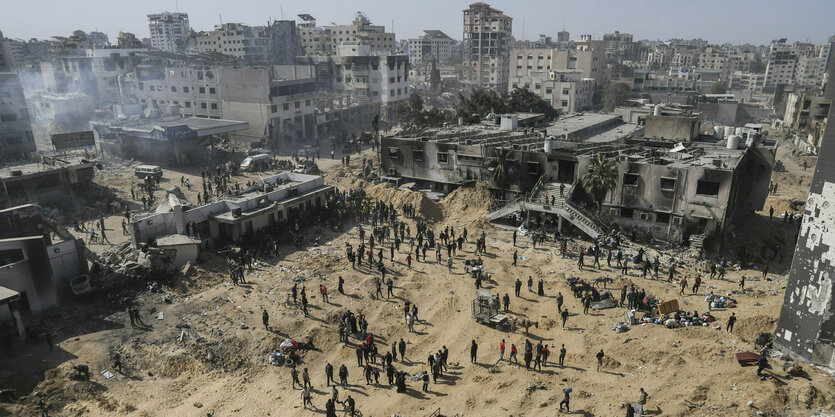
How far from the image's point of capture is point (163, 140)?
185 ft

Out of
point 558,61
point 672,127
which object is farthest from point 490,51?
point 672,127

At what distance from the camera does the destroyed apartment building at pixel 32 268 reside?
921 inches

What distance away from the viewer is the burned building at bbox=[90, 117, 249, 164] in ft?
187

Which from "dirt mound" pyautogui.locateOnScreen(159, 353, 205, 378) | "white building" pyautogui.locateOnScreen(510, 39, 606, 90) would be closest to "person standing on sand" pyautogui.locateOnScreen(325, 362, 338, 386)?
"dirt mound" pyautogui.locateOnScreen(159, 353, 205, 378)

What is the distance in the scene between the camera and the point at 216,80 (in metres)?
71.3

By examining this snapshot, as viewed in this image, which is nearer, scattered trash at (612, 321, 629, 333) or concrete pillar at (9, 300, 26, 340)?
concrete pillar at (9, 300, 26, 340)

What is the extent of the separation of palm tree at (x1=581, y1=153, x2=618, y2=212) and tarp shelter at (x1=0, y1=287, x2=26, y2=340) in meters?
33.3

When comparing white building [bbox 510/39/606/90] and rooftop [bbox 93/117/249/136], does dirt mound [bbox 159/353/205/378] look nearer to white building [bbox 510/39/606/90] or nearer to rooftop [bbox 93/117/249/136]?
rooftop [bbox 93/117/249/136]

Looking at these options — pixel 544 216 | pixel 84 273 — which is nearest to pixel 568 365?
pixel 544 216

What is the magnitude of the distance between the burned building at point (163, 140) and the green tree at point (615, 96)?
64.8 metres

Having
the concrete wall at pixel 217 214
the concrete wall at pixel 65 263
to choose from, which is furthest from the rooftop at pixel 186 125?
the concrete wall at pixel 65 263

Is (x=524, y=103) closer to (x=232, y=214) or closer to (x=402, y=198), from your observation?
(x=402, y=198)

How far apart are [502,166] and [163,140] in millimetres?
37804

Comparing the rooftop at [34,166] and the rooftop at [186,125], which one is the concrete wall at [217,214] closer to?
the rooftop at [34,166]
